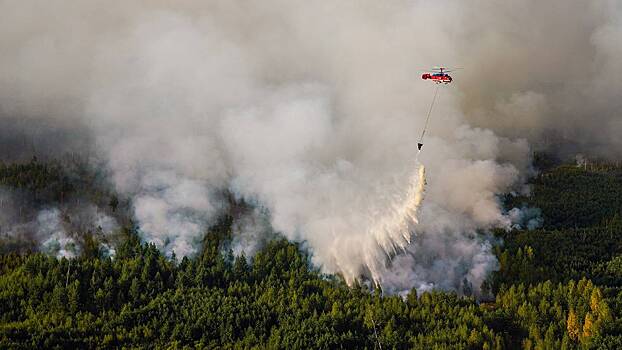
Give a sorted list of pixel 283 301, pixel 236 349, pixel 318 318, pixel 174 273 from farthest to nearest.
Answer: pixel 174 273, pixel 283 301, pixel 318 318, pixel 236 349

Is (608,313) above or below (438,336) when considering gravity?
above

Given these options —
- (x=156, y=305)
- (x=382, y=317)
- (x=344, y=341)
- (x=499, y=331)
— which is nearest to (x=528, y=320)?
(x=499, y=331)

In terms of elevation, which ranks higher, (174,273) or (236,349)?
(174,273)

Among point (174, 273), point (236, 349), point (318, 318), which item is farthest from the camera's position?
point (174, 273)

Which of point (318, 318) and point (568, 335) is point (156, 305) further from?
point (568, 335)

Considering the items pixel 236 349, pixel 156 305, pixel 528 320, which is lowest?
pixel 236 349

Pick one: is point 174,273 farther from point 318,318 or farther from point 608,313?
point 608,313

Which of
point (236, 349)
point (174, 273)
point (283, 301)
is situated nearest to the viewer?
point (236, 349)

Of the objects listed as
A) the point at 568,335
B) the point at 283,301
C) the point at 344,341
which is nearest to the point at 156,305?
the point at 283,301

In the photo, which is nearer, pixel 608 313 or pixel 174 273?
pixel 608 313
